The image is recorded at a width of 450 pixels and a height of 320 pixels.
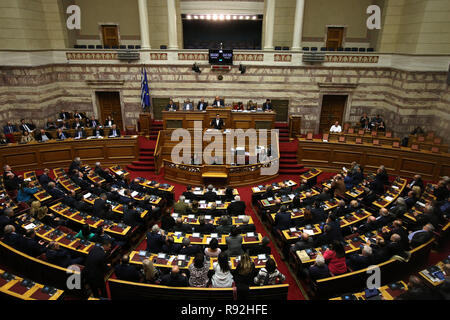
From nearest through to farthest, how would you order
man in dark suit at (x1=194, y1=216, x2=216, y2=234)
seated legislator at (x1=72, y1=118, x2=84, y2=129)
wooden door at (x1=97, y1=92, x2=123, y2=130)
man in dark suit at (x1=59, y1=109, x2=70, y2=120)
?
1. man in dark suit at (x1=194, y1=216, x2=216, y2=234)
2. seated legislator at (x1=72, y1=118, x2=84, y2=129)
3. man in dark suit at (x1=59, y1=109, x2=70, y2=120)
4. wooden door at (x1=97, y1=92, x2=123, y2=130)

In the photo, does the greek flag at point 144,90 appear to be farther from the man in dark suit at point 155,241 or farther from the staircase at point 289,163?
the man in dark suit at point 155,241

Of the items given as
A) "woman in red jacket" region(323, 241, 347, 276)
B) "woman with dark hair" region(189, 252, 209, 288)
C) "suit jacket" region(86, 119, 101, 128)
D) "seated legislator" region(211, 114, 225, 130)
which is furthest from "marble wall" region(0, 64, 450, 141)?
"woman with dark hair" region(189, 252, 209, 288)

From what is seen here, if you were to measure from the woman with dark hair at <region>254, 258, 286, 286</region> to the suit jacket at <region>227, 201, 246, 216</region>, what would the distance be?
2835 mm

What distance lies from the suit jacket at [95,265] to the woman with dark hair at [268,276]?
296 centimetres

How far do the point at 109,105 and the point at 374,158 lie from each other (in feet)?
45.7

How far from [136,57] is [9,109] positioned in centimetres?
652

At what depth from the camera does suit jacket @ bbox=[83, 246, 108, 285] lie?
545 centimetres

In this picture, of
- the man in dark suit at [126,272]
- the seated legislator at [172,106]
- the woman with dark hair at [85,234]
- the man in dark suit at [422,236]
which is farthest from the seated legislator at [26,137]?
the man in dark suit at [422,236]

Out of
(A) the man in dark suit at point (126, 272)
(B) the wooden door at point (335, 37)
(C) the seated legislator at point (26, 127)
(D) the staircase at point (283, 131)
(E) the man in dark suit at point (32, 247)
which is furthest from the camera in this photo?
(B) the wooden door at point (335, 37)

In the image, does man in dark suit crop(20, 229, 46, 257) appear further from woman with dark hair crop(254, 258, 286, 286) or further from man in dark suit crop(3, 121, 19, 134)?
man in dark suit crop(3, 121, 19, 134)

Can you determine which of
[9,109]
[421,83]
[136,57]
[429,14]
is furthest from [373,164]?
[9,109]

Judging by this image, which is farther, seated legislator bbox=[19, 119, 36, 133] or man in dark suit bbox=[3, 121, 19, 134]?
seated legislator bbox=[19, 119, 36, 133]

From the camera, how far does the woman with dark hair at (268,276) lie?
16.8ft

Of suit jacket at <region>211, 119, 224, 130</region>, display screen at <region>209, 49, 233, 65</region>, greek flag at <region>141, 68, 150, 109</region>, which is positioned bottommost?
suit jacket at <region>211, 119, 224, 130</region>
